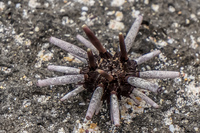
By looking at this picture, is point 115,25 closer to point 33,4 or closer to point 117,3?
point 117,3

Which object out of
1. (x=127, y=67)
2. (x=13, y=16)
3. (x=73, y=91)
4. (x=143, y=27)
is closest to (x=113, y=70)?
(x=127, y=67)

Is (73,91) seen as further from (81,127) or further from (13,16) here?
(13,16)

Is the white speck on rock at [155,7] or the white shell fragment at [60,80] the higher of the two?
the white speck on rock at [155,7]

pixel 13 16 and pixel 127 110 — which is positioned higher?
pixel 13 16

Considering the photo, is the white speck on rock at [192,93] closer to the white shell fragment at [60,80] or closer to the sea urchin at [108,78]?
the sea urchin at [108,78]

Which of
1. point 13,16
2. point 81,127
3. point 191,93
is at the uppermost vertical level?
point 13,16

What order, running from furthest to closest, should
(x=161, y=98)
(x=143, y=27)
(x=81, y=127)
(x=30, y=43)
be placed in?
(x=143, y=27) < (x=30, y=43) < (x=161, y=98) < (x=81, y=127)

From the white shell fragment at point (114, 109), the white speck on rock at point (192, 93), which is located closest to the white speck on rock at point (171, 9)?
the white speck on rock at point (192, 93)
